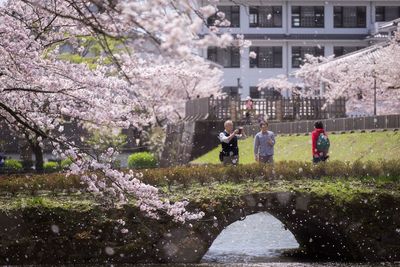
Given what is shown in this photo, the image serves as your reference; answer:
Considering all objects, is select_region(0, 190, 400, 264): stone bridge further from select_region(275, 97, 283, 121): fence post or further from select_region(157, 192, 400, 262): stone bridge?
select_region(275, 97, 283, 121): fence post

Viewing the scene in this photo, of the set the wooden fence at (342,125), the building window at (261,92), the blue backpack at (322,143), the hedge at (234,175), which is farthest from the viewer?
the building window at (261,92)

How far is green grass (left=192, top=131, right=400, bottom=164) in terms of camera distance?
3134 cm

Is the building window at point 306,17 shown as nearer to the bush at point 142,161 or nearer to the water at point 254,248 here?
the bush at point 142,161

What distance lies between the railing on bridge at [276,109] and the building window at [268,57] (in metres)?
30.6

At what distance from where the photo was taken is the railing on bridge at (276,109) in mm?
45781

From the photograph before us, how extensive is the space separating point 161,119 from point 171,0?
51.0 metres

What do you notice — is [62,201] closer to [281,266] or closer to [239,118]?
[281,266]

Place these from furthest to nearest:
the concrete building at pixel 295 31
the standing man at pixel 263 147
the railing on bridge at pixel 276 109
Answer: the concrete building at pixel 295 31 < the railing on bridge at pixel 276 109 < the standing man at pixel 263 147

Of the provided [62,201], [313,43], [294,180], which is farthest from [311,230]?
[313,43]

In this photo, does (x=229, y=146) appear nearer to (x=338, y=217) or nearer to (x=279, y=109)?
(x=338, y=217)

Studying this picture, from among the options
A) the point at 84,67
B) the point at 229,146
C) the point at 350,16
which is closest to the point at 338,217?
the point at 229,146

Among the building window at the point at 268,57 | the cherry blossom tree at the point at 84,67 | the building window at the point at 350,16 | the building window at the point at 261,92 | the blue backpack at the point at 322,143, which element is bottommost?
the blue backpack at the point at 322,143

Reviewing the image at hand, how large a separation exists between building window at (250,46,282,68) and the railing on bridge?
1206 inches

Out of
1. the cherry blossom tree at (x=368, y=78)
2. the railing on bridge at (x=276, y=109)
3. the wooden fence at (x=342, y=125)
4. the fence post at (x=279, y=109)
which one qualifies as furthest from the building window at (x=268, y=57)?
the wooden fence at (x=342, y=125)
